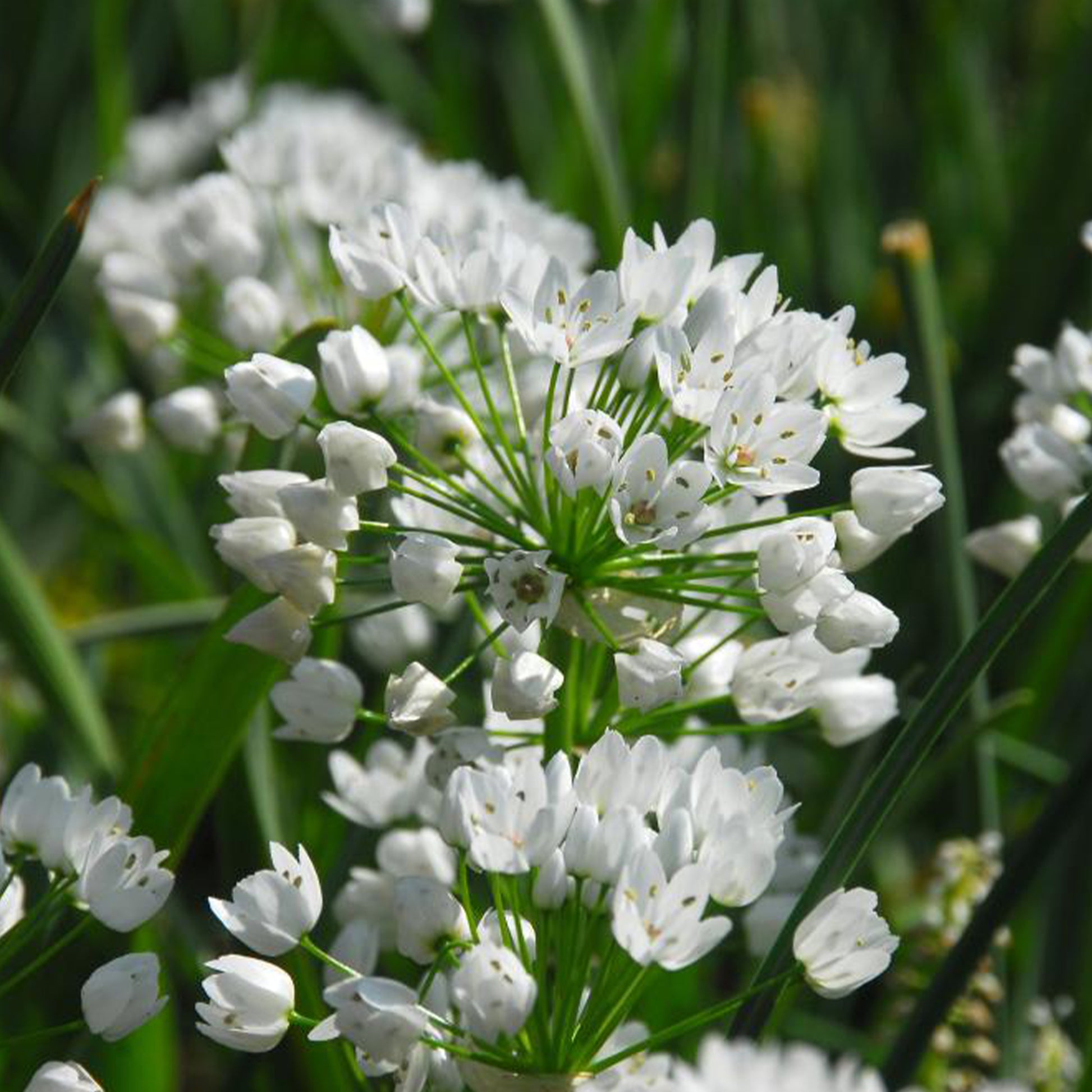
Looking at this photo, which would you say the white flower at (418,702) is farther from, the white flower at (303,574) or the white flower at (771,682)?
the white flower at (771,682)

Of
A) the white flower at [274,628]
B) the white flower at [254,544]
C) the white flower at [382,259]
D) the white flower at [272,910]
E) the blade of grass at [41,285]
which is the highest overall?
the blade of grass at [41,285]

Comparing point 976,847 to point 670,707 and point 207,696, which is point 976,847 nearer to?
point 670,707

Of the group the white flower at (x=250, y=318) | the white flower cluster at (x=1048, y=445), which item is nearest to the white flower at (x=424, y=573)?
the white flower cluster at (x=1048, y=445)

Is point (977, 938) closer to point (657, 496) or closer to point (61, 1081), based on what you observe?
point (657, 496)

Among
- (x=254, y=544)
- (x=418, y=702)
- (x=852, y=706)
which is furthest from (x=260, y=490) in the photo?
(x=852, y=706)

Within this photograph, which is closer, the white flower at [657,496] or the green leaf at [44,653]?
the white flower at [657,496]

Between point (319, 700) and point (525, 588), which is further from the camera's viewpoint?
point (319, 700)
